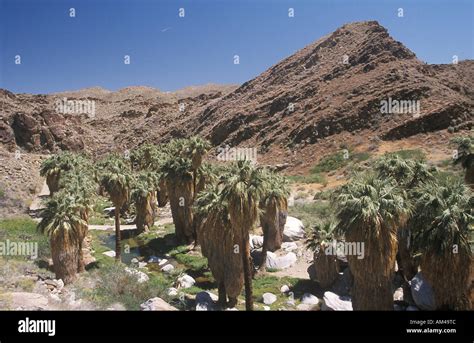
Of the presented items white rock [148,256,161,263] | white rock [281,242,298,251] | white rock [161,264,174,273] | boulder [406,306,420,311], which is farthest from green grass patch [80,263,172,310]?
boulder [406,306,420,311]

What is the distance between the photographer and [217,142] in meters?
91.8

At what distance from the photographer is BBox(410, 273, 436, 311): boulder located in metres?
18.6

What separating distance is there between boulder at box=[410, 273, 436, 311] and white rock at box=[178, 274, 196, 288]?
1411cm

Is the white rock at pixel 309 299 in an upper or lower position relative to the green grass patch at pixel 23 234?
lower

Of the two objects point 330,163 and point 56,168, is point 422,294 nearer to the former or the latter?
point 56,168

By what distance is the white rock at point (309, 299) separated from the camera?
23575 mm

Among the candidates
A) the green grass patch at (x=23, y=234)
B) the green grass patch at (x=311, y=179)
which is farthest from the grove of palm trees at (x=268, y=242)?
the green grass patch at (x=311, y=179)

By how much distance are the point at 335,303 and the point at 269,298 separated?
442 cm

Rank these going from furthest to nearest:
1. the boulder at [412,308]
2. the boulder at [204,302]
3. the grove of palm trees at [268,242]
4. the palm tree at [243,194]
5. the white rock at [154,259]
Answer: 1. the white rock at [154,259]
2. the boulder at [204,302]
3. the boulder at [412,308]
4. the palm tree at [243,194]
5. the grove of palm trees at [268,242]

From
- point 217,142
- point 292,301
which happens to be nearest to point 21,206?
point 292,301

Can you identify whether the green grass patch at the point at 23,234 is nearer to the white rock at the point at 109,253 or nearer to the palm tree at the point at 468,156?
the white rock at the point at 109,253

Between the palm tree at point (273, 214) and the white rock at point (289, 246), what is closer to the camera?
the palm tree at point (273, 214)

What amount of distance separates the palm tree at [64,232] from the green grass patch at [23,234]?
168 inches
